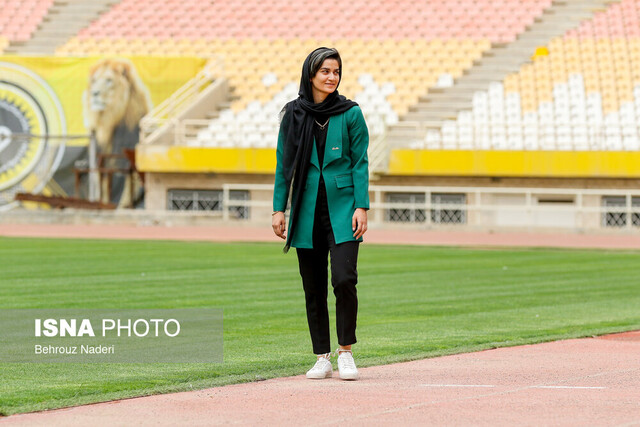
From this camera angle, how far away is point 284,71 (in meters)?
42.0

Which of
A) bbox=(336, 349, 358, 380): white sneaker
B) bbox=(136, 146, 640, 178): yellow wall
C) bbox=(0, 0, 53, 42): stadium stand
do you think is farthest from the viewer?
bbox=(0, 0, 53, 42): stadium stand

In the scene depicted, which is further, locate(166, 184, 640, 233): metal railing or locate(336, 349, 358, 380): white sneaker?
locate(166, 184, 640, 233): metal railing

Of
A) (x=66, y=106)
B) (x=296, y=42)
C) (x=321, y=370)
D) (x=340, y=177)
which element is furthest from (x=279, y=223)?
(x=296, y=42)

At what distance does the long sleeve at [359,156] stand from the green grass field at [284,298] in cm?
132

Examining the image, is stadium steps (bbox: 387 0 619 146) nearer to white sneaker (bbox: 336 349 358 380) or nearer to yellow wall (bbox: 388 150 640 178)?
yellow wall (bbox: 388 150 640 178)

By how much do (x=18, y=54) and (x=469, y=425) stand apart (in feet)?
131

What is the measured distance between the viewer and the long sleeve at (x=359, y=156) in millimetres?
8375

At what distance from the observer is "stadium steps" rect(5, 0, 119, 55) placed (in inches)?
1786

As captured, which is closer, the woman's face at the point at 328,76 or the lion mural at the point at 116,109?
the woman's face at the point at 328,76

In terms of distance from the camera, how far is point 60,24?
1852 inches

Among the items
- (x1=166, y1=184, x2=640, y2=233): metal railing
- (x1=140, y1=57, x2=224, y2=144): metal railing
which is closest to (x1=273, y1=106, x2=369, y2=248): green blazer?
(x1=166, y1=184, x2=640, y2=233): metal railing

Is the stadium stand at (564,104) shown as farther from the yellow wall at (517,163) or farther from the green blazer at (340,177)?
the green blazer at (340,177)

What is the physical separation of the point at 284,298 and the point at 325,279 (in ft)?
20.1

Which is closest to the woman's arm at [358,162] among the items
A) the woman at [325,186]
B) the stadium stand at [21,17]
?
the woman at [325,186]
